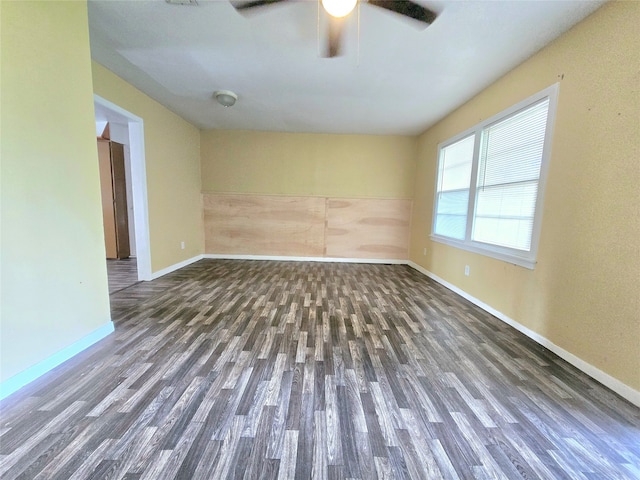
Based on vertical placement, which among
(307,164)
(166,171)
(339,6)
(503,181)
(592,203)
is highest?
(339,6)

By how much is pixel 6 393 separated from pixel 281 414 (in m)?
1.60

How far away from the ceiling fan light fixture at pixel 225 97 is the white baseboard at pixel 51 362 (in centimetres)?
288

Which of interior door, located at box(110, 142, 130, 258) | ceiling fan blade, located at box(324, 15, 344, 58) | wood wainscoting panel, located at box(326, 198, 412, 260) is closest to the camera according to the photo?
ceiling fan blade, located at box(324, 15, 344, 58)

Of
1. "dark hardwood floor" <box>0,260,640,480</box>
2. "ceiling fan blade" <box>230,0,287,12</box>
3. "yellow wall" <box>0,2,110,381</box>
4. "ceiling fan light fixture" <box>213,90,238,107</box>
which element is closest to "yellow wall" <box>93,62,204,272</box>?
"ceiling fan light fixture" <box>213,90,238,107</box>

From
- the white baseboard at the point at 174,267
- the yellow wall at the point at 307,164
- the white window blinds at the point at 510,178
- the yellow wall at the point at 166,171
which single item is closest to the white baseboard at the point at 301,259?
the white baseboard at the point at 174,267

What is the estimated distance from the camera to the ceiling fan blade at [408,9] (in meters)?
1.64

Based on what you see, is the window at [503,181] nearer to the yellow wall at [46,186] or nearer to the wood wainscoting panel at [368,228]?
the wood wainscoting panel at [368,228]

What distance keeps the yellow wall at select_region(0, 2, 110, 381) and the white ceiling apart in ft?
1.87

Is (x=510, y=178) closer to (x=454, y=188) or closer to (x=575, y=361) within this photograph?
(x=454, y=188)

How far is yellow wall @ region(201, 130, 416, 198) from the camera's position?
17.0 ft

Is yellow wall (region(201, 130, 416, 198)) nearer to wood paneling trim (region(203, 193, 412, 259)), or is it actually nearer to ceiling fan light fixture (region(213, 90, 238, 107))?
wood paneling trim (region(203, 193, 412, 259))

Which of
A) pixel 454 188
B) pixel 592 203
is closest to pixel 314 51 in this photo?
pixel 592 203

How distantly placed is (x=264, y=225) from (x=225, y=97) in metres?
2.59

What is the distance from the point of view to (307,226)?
5.41 metres
